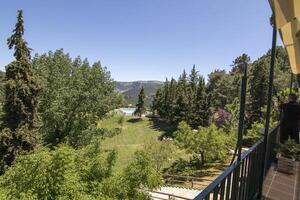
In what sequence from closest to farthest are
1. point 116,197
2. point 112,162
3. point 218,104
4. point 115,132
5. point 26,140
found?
point 116,197, point 112,162, point 26,140, point 115,132, point 218,104

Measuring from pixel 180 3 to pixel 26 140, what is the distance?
11.1 meters

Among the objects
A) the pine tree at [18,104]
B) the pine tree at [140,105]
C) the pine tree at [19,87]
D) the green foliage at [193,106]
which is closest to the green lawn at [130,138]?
the pine tree at [140,105]

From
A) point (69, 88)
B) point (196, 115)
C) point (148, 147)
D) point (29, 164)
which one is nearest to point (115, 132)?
point (69, 88)

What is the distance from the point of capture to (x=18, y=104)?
1457cm

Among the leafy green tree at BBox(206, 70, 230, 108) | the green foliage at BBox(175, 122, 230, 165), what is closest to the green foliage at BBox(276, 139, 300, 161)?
the green foliage at BBox(175, 122, 230, 165)

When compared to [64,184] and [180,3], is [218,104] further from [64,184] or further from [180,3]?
[64,184]

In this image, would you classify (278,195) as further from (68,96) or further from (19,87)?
(68,96)

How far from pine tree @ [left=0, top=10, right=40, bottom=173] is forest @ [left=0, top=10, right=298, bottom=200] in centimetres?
5

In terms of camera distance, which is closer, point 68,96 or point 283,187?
point 283,187

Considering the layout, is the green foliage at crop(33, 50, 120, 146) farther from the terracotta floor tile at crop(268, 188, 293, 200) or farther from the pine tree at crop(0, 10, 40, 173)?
the terracotta floor tile at crop(268, 188, 293, 200)

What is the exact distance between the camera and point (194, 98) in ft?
114

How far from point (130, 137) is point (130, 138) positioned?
51 cm

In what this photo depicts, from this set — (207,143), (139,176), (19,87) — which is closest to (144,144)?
(207,143)

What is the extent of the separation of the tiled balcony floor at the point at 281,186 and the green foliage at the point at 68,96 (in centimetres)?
1849
